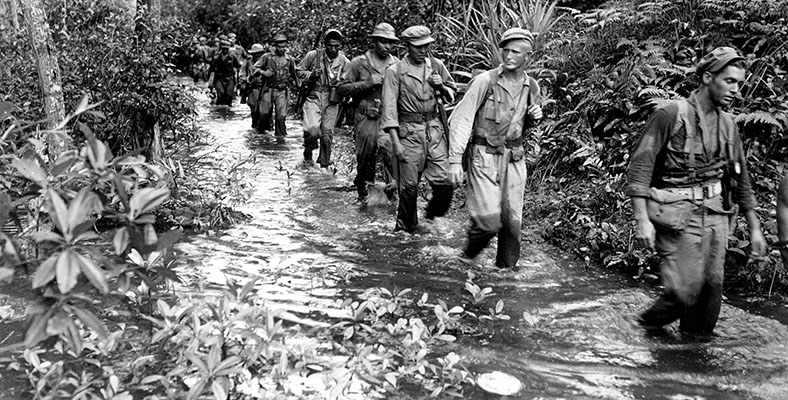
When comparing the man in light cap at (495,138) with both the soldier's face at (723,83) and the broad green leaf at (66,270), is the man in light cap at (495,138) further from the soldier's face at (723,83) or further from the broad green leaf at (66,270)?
the broad green leaf at (66,270)

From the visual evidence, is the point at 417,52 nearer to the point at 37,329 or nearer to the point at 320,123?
the point at 320,123

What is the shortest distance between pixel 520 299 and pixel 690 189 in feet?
5.25

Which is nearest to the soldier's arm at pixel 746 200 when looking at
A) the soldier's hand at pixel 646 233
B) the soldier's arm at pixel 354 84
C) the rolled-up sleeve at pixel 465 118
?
the soldier's hand at pixel 646 233

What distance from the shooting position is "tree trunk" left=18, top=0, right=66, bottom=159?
5902mm

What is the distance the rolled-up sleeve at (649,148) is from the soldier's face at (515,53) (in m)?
1.48

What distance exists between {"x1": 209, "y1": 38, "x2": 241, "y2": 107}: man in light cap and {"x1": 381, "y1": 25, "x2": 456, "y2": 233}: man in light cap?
476 inches

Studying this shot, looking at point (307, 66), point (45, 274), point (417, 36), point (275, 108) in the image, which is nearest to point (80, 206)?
point (45, 274)

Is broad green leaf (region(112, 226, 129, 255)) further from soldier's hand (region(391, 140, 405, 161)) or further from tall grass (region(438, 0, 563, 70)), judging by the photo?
tall grass (region(438, 0, 563, 70))

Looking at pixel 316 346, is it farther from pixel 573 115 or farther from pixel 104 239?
pixel 573 115

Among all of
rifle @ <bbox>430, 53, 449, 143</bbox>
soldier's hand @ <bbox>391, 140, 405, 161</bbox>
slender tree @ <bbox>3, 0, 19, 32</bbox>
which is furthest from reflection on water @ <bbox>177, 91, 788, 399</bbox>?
slender tree @ <bbox>3, 0, 19, 32</bbox>

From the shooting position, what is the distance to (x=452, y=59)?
35.1 ft

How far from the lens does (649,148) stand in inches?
172

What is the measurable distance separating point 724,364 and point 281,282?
320 cm

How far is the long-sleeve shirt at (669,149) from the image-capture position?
4371mm
